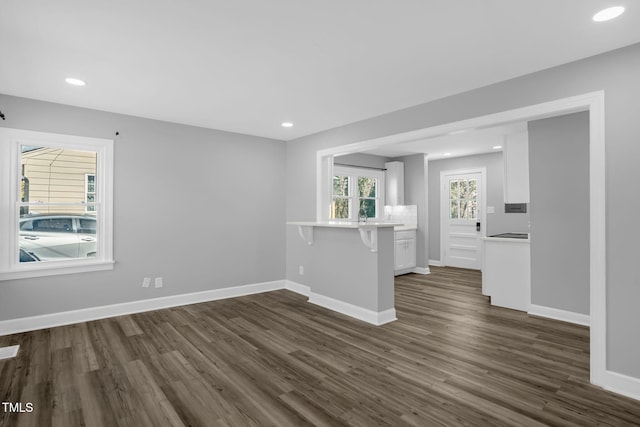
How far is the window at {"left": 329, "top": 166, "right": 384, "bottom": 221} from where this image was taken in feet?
22.3

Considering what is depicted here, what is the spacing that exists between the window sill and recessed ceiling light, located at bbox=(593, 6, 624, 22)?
522cm

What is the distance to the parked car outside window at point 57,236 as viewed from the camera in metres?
3.81

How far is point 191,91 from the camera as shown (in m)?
3.52

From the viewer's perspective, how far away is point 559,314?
407 cm

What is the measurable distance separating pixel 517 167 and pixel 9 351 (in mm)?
6215

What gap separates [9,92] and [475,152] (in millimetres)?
7679

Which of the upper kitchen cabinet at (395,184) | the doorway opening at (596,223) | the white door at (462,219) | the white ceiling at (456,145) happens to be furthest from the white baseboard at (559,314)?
the upper kitchen cabinet at (395,184)

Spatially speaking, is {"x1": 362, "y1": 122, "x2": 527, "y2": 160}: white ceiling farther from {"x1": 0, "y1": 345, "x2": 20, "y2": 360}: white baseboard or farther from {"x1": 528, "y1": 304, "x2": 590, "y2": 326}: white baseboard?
{"x1": 0, "y1": 345, "x2": 20, "y2": 360}: white baseboard

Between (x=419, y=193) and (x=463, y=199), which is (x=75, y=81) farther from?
(x=463, y=199)

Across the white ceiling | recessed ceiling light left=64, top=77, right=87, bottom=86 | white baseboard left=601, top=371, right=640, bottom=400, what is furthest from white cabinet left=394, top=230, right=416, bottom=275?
recessed ceiling light left=64, top=77, right=87, bottom=86

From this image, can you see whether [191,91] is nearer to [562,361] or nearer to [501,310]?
[562,361]

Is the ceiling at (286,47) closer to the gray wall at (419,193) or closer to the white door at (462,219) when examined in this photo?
the gray wall at (419,193)

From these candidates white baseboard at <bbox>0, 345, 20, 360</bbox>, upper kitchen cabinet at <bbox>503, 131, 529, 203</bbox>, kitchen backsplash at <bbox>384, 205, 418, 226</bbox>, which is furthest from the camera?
kitchen backsplash at <bbox>384, 205, 418, 226</bbox>

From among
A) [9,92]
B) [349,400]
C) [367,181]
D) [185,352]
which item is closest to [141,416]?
[185,352]
